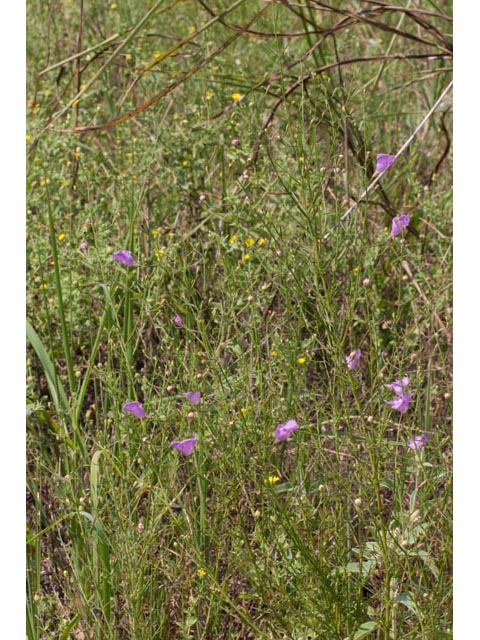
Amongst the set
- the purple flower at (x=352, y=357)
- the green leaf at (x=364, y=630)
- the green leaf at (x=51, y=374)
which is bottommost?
the green leaf at (x=364, y=630)

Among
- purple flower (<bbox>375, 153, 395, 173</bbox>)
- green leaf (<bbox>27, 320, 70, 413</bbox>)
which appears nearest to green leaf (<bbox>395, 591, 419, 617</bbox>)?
purple flower (<bbox>375, 153, 395, 173</bbox>)

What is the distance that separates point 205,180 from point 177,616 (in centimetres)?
125

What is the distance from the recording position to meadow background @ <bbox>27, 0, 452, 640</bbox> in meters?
1.40

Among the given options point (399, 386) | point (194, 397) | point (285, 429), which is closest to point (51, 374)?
point (194, 397)

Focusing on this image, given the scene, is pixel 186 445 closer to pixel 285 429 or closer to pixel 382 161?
pixel 285 429

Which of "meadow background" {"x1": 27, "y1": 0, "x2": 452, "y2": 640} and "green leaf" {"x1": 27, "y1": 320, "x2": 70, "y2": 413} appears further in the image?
"green leaf" {"x1": 27, "y1": 320, "x2": 70, "y2": 413}

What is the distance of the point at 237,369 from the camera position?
5.94 ft

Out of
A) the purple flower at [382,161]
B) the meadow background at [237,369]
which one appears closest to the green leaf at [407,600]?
the meadow background at [237,369]

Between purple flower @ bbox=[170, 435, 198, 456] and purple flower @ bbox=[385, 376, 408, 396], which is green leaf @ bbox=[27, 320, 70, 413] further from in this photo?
purple flower @ bbox=[385, 376, 408, 396]

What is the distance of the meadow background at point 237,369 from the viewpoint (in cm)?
140

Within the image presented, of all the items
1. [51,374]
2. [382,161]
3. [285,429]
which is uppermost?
[382,161]

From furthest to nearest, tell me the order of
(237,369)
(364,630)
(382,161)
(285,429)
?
(237,369), (382,161), (285,429), (364,630)

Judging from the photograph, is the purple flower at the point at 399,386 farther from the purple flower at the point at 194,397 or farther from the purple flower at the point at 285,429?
the purple flower at the point at 194,397

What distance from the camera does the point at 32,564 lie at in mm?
1750
